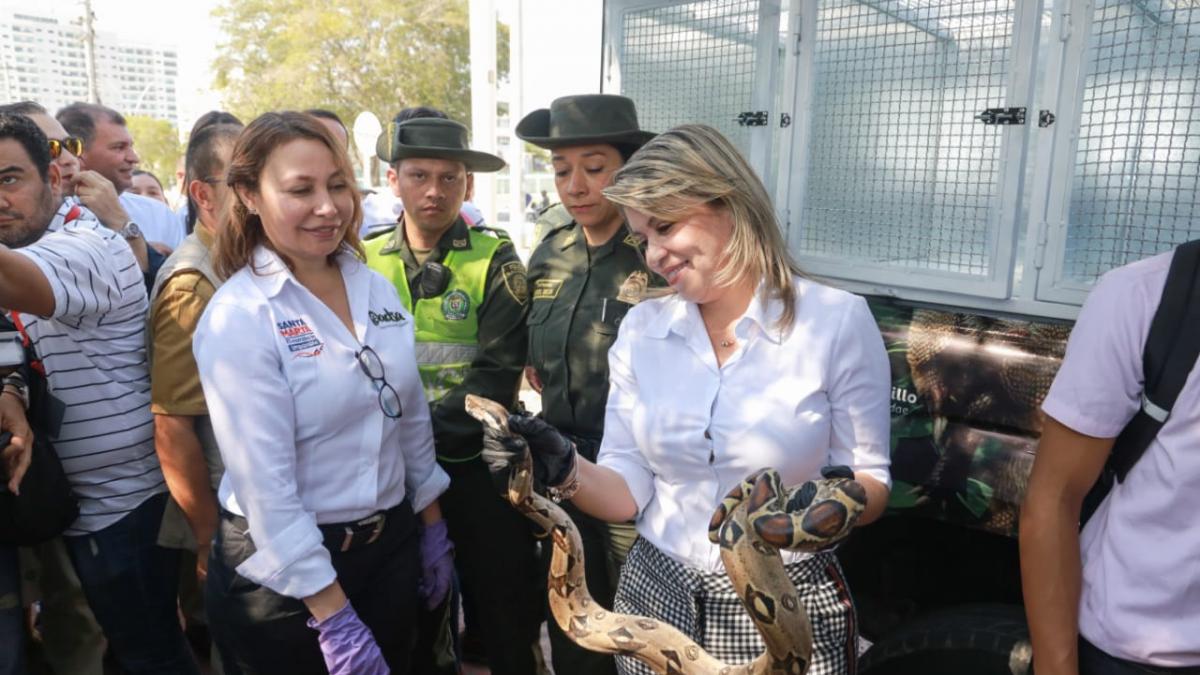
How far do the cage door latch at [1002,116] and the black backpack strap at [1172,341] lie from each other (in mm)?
1029

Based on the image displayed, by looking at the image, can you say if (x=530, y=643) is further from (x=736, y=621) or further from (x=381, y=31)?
(x=381, y=31)

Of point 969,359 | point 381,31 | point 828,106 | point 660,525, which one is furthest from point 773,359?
point 381,31

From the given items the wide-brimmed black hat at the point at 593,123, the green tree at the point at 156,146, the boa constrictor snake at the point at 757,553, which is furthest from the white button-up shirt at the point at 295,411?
the green tree at the point at 156,146

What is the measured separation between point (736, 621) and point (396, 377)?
1.22 m

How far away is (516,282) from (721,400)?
5.24ft

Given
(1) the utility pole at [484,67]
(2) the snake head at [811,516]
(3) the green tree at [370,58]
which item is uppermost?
(3) the green tree at [370,58]

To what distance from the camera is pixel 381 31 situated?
97.9 ft

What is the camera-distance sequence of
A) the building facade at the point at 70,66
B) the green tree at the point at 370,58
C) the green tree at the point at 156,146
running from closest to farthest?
the green tree at the point at 370,58
the building facade at the point at 70,66
the green tree at the point at 156,146

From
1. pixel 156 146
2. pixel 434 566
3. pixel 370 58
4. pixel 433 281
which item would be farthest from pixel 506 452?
pixel 156 146

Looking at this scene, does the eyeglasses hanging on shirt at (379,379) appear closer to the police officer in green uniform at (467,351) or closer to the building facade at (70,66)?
the police officer in green uniform at (467,351)

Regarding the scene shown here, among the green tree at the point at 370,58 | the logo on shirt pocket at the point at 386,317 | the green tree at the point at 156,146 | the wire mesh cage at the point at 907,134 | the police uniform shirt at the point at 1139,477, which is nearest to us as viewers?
the police uniform shirt at the point at 1139,477

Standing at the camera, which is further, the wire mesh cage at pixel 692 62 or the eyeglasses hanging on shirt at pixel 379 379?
the wire mesh cage at pixel 692 62

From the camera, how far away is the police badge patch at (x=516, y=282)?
349 centimetres

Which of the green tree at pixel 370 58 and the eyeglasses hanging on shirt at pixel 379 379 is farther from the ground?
the green tree at pixel 370 58
